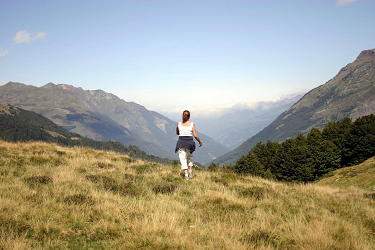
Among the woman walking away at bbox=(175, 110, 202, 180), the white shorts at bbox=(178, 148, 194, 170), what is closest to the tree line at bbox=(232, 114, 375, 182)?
the white shorts at bbox=(178, 148, 194, 170)

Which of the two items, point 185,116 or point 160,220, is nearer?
point 160,220

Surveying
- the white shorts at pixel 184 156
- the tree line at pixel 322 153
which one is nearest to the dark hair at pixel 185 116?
the white shorts at pixel 184 156

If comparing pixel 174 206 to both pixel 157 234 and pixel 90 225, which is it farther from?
pixel 90 225

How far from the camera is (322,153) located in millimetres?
53031

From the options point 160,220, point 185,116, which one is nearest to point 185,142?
point 185,116

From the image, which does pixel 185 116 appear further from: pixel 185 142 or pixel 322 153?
pixel 322 153

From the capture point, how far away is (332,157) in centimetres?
5247

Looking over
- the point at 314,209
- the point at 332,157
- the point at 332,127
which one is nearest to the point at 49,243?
the point at 314,209

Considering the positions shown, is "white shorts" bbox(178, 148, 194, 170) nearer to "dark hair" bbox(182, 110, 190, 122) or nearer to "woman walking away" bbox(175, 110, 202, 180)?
"woman walking away" bbox(175, 110, 202, 180)

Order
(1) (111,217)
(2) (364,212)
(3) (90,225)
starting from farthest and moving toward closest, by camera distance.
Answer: (2) (364,212), (1) (111,217), (3) (90,225)

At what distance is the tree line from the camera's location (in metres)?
49.0

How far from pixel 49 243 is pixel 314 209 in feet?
22.2

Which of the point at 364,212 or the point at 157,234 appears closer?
the point at 157,234

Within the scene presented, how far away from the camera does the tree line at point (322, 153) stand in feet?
161
